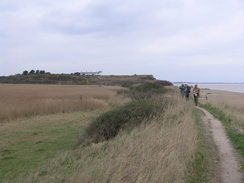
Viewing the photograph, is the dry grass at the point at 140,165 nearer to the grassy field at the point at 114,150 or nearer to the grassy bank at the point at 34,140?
the grassy field at the point at 114,150

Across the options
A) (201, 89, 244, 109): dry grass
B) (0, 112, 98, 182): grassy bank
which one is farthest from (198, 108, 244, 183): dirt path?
(201, 89, 244, 109): dry grass

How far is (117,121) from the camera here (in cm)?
1267

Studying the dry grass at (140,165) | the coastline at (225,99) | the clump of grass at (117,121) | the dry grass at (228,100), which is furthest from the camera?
the coastline at (225,99)

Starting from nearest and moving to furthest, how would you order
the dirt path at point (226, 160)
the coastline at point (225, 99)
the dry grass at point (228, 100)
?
1. the dirt path at point (226, 160)
2. the dry grass at point (228, 100)
3. the coastline at point (225, 99)

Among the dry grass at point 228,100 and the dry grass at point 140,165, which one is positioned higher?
the dry grass at point 140,165

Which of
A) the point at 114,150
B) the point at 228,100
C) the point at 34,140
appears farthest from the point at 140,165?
the point at 228,100

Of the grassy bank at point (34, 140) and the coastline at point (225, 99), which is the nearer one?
the grassy bank at point (34, 140)

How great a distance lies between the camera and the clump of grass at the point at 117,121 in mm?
12288

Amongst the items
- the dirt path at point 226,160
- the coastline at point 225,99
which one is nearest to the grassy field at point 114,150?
the dirt path at point 226,160

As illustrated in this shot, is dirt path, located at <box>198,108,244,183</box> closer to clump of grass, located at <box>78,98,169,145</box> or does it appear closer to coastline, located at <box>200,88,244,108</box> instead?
clump of grass, located at <box>78,98,169,145</box>

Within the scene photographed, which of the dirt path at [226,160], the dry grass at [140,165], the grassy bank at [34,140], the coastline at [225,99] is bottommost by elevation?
the coastline at [225,99]

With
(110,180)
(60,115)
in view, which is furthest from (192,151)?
(60,115)

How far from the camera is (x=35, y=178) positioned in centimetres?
634

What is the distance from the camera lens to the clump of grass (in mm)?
12288
